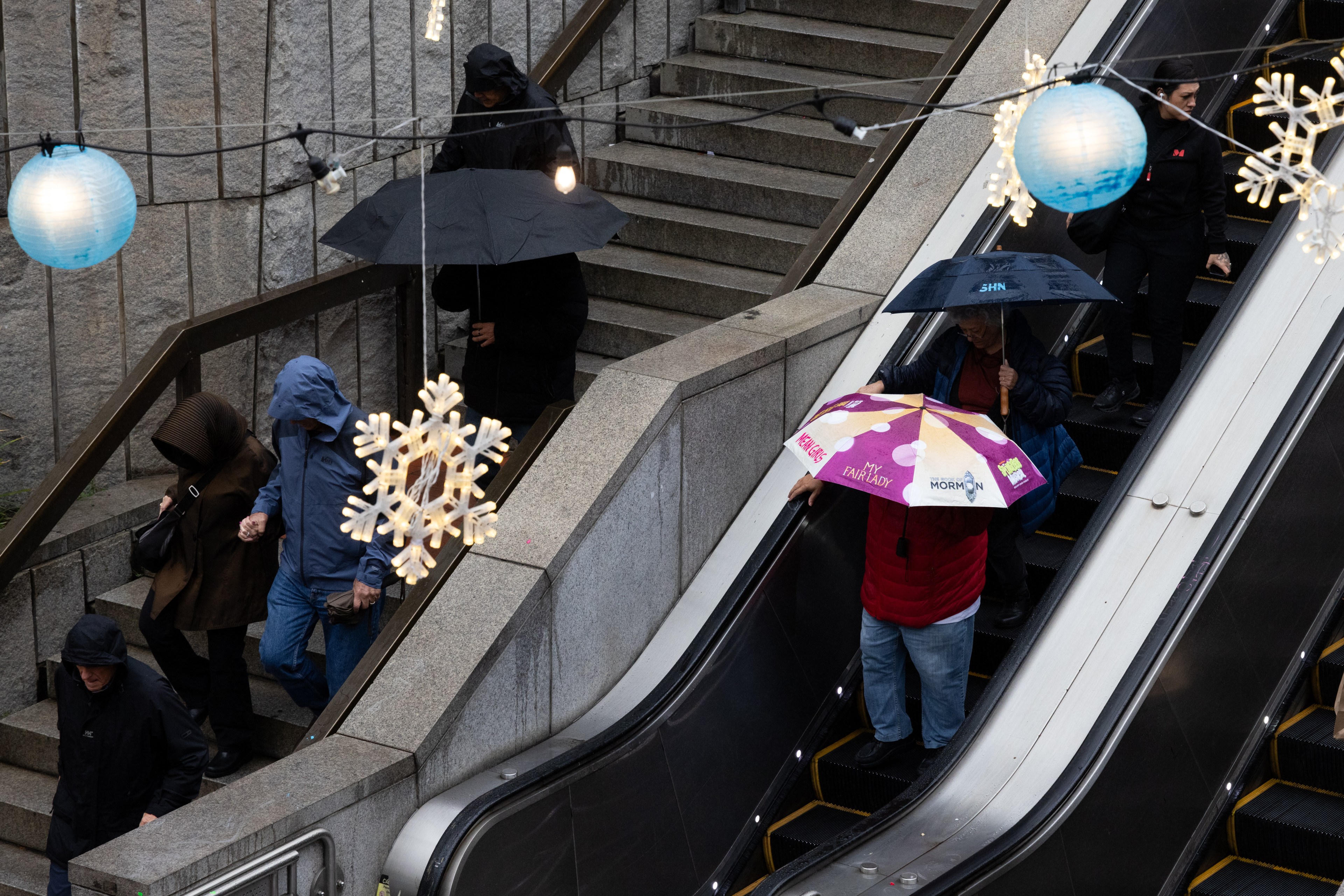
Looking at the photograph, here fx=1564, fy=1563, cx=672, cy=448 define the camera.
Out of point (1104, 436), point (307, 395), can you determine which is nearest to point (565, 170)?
point (307, 395)

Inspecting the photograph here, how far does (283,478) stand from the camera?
615 centimetres

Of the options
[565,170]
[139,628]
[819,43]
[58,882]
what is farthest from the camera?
[819,43]

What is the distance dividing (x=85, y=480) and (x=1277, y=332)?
5245 millimetres

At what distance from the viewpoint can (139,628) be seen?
6961 millimetres

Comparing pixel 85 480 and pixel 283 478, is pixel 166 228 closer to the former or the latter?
pixel 85 480

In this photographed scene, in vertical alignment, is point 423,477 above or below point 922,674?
above

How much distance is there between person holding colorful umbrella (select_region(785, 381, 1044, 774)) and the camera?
537cm

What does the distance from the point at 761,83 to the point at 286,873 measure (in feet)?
21.3

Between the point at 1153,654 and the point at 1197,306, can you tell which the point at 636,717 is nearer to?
the point at 1153,654

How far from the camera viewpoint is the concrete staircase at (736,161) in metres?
9.10

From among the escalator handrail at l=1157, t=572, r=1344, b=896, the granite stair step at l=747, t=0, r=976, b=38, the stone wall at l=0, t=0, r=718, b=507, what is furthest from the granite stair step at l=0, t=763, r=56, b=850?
the granite stair step at l=747, t=0, r=976, b=38

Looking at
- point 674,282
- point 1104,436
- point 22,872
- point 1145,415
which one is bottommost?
point 22,872

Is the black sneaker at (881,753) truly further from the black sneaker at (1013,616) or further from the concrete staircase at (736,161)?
the concrete staircase at (736,161)

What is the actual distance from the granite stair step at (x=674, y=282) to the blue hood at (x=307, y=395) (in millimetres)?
3412
